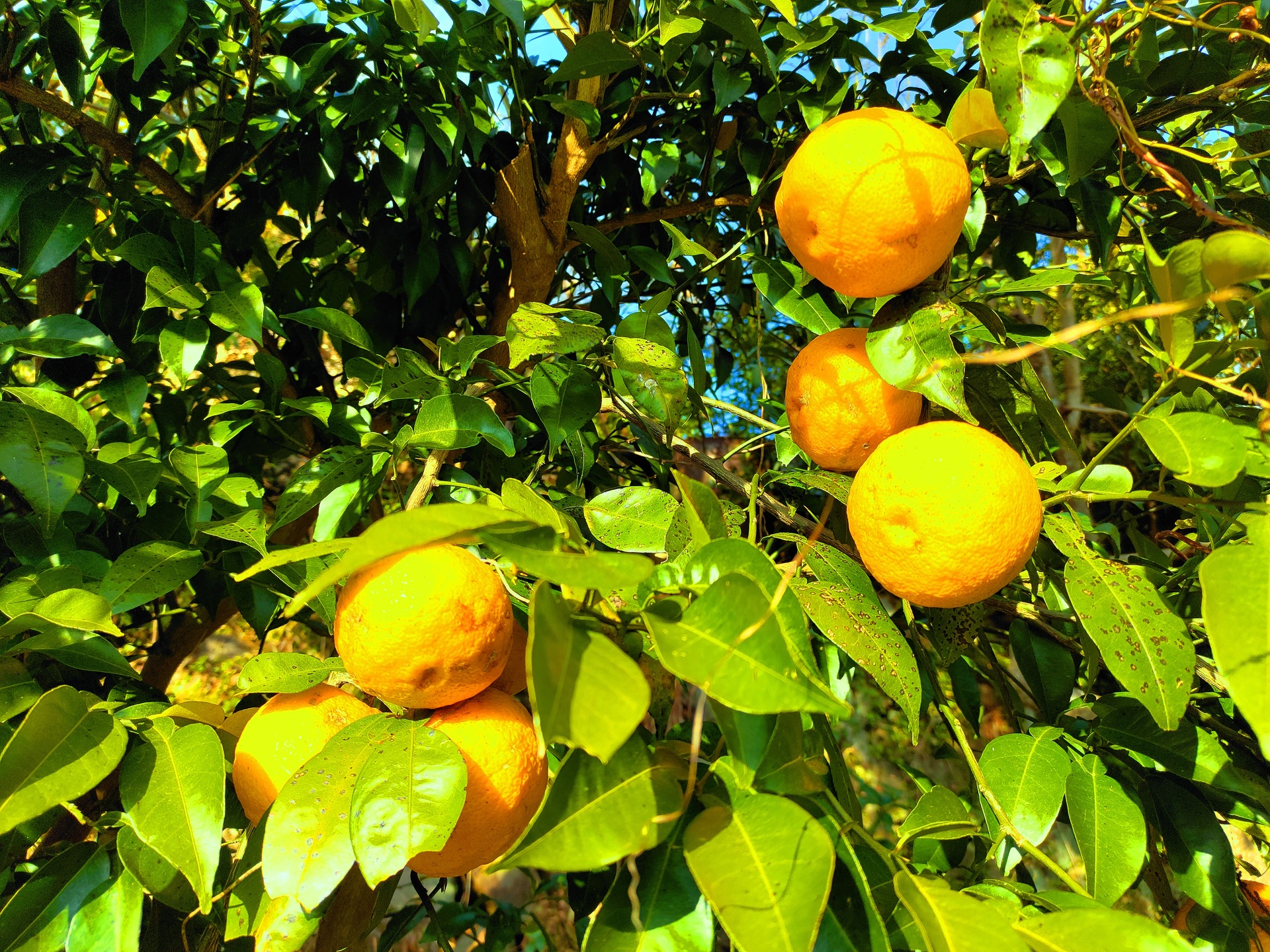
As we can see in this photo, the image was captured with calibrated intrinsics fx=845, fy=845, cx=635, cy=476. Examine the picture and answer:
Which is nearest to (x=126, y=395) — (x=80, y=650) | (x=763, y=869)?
(x=80, y=650)

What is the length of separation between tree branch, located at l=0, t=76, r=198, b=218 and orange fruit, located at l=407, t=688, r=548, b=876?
715 millimetres

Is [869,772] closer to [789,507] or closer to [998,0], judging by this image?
[789,507]

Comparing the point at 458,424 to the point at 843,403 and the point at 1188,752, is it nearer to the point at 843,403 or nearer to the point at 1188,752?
the point at 843,403

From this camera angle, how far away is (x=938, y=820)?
56 centimetres

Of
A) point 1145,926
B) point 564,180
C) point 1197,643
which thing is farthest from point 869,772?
point 1145,926

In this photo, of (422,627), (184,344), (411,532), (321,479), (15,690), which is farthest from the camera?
(184,344)

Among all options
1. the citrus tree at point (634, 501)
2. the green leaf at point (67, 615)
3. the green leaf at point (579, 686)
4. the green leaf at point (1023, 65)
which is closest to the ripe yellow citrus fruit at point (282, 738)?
the citrus tree at point (634, 501)

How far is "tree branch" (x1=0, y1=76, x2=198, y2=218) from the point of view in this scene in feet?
2.61

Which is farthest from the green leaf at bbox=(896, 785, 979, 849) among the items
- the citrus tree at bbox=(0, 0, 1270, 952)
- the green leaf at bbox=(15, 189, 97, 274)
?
the green leaf at bbox=(15, 189, 97, 274)

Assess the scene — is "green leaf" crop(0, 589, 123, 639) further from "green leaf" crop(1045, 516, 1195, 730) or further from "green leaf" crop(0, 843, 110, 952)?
"green leaf" crop(1045, 516, 1195, 730)

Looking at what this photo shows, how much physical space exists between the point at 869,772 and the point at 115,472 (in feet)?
7.74

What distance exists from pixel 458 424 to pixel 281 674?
224 millimetres

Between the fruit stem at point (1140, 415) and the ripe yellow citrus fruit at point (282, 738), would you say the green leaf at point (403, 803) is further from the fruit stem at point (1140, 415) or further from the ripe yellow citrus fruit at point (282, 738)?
the fruit stem at point (1140, 415)

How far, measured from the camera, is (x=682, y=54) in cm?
96
